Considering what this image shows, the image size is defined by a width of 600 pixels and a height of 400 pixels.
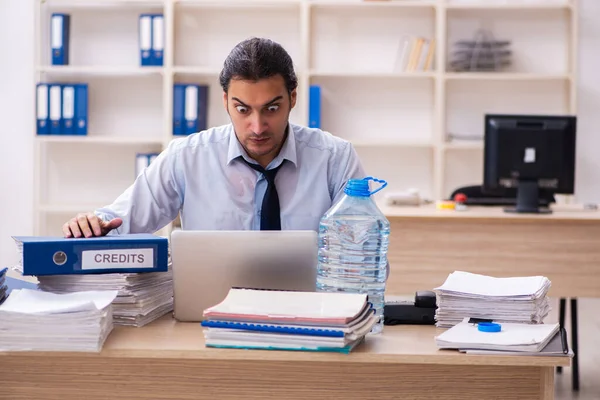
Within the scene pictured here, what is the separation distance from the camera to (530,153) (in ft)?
12.8

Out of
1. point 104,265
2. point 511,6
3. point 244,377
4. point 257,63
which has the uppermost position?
point 511,6

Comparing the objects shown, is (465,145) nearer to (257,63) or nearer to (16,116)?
(16,116)

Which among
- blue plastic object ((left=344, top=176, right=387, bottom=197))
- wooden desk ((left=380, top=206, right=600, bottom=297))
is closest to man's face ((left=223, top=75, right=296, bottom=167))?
blue plastic object ((left=344, top=176, right=387, bottom=197))

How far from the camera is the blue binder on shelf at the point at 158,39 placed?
5238 millimetres

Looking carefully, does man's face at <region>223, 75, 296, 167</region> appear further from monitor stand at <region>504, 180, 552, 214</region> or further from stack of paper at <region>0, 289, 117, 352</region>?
monitor stand at <region>504, 180, 552, 214</region>

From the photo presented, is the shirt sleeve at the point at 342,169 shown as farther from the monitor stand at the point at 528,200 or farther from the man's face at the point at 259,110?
the monitor stand at the point at 528,200

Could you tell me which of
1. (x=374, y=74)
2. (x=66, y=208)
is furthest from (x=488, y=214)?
(x=66, y=208)

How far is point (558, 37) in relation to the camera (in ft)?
18.1

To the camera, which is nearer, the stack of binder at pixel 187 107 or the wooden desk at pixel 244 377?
the wooden desk at pixel 244 377

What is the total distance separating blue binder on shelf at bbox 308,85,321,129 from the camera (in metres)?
5.30

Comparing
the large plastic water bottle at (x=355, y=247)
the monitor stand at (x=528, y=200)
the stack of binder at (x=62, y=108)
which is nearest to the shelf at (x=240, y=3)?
the stack of binder at (x=62, y=108)

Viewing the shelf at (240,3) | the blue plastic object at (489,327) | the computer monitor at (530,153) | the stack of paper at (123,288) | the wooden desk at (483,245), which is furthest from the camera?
the shelf at (240,3)

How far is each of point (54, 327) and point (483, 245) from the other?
247cm

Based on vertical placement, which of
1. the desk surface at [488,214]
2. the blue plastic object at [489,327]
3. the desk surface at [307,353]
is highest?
the desk surface at [488,214]
